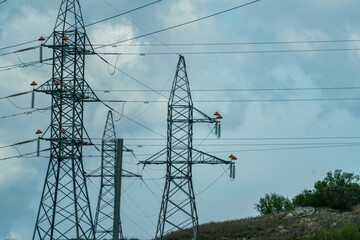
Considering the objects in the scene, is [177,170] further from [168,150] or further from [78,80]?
[78,80]

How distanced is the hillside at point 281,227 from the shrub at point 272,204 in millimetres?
17636

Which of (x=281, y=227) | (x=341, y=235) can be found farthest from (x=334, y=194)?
(x=341, y=235)

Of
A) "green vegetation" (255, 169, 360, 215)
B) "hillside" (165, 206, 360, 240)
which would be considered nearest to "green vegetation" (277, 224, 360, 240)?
"hillside" (165, 206, 360, 240)

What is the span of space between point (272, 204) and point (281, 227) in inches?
1098

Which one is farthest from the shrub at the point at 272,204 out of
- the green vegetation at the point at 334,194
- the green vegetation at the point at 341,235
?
the green vegetation at the point at 341,235

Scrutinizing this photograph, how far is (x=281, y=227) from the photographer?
196 feet

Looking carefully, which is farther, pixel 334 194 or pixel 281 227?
pixel 334 194

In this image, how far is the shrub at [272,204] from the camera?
284 feet

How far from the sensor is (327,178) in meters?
75.6

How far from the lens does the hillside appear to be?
55.9 metres

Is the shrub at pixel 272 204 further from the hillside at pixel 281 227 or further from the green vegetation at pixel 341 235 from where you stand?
the green vegetation at pixel 341 235

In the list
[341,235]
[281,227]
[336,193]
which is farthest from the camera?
[336,193]

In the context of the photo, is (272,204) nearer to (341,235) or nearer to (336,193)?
(336,193)

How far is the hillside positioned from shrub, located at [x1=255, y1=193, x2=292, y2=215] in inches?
694
